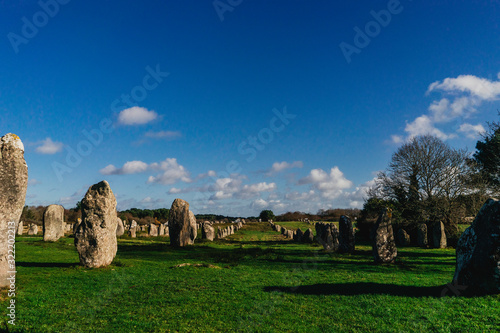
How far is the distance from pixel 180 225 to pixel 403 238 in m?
21.2

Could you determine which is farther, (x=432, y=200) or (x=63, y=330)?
(x=432, y=200)

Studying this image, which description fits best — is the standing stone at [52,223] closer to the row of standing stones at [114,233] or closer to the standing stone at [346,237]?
the row of standing stones at [114,233]

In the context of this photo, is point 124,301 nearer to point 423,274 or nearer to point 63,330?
point 63,330

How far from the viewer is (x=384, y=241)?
15641 millimetres

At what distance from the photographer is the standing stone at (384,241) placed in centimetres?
1559

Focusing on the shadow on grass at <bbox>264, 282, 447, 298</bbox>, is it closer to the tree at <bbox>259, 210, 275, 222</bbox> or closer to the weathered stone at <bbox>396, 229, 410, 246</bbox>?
the weathered stone at <bbox>396, 229, 410, 246</bbox>

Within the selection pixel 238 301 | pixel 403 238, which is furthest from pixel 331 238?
pixel 238 301

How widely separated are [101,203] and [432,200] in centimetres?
2427

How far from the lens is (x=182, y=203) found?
80.7 ft

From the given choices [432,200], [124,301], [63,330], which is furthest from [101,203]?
[432,200]

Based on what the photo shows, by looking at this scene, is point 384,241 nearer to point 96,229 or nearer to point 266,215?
point 96,229

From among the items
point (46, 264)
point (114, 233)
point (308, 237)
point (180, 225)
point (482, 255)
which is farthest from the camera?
point (308, 237)

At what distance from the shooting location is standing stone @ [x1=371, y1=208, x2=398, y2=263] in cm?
1559

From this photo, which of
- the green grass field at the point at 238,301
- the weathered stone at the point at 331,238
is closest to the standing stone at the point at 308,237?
the weathered stone at the point at 331,238
